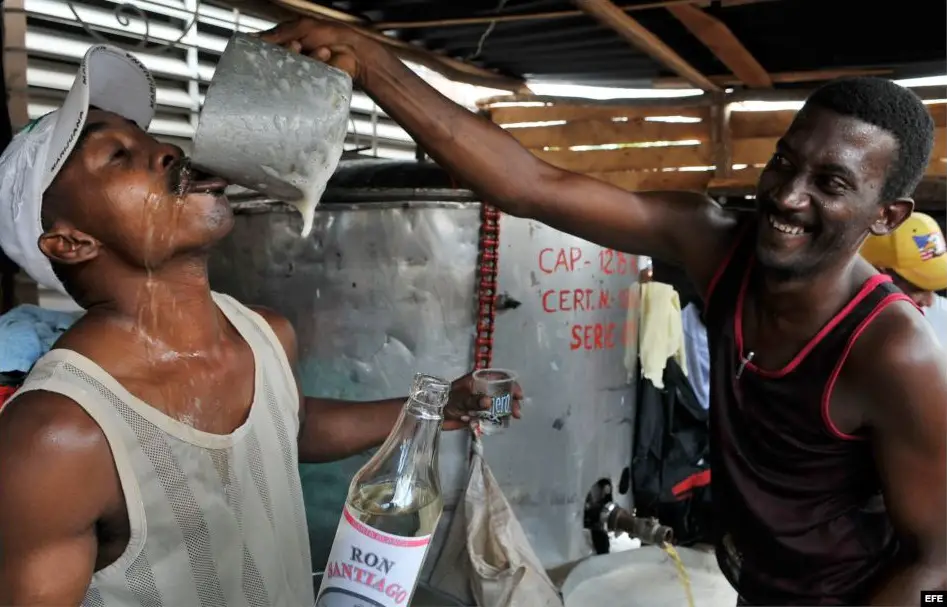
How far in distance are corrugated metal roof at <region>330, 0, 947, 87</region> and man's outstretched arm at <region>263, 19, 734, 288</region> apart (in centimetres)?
138

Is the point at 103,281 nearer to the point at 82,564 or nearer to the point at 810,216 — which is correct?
the point at 82,564

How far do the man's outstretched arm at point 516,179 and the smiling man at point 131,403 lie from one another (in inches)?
14.4

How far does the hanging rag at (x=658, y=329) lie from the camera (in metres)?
3.55

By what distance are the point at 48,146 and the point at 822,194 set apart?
4.91 feet

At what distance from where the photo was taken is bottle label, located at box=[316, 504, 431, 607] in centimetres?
98

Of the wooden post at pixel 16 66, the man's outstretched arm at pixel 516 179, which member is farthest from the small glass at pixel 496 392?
the wooden post at pixel 16 66

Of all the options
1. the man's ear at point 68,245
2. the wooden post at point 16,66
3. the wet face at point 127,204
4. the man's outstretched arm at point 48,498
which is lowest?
the man's outstretched arm at point 48,498

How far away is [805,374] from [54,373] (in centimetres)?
146

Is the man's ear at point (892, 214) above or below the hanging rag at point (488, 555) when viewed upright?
above

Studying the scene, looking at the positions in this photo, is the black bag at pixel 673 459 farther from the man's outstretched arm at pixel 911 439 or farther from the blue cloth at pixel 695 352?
the man's outstretched arm at pixel 911 439

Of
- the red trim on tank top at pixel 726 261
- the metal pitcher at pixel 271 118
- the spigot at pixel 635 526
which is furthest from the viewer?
the spigot at pixel 635 526

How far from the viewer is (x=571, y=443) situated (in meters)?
3.00

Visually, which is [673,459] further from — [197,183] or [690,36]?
[197,183]

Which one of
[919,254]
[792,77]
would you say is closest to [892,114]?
[919,254]
